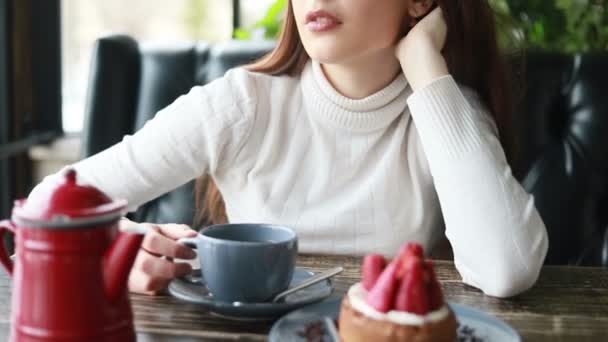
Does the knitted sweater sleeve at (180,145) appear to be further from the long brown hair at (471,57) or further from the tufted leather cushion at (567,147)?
the tufted leather cushion at (567,147)

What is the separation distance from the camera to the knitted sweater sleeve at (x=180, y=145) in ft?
4.38

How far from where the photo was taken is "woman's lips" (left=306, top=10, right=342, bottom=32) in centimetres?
130

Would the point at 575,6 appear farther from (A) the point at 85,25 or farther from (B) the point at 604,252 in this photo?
(A) the point at 85,25

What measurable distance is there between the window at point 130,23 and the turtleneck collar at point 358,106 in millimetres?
1416

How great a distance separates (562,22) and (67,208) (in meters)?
1.86

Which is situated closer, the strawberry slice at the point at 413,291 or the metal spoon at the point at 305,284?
the strawberry slice at the point at 413,291

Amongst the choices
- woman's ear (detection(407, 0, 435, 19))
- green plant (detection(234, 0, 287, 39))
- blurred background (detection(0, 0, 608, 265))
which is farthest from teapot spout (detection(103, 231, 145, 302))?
green plant (detection(234, 0, 287, 39))

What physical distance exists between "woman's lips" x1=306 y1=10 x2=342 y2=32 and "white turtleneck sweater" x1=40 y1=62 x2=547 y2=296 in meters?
0.16

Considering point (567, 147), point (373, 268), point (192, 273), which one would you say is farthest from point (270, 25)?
point (373, 268)

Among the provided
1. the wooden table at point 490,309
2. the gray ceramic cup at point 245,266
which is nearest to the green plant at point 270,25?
the wooden table at point 490,309

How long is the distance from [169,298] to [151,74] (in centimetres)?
84

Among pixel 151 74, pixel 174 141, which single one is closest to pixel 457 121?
pixel 174 141

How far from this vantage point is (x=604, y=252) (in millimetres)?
1672

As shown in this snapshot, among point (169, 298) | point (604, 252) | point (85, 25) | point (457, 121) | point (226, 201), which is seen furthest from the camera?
point (85, 25)
